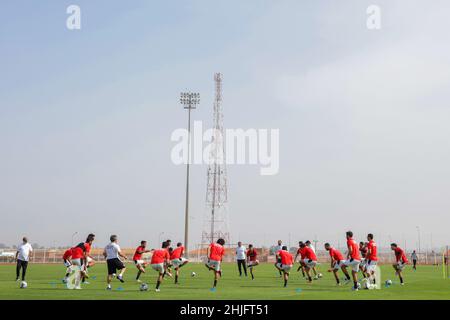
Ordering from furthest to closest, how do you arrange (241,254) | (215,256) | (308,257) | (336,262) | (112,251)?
(241,254) → (308,257) → (336,262) → (112,251) → (215,256)

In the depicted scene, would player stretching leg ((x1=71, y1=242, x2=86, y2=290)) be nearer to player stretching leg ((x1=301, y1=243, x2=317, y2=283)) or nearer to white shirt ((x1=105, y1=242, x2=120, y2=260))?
white shirt ((x1=105, y1=242, x2=120, y2=260))

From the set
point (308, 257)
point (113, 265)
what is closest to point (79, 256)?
point (113, 265)

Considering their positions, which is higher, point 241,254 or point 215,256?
point 215,256

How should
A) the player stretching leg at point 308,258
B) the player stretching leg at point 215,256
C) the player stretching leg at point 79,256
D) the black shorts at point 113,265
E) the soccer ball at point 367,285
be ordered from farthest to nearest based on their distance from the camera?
the player stretching leg at point 308,258 → the player stretching leg at point 79,256 → the soccer ball at point 367,285 → the player stretching leg at point 215,256 → the black shorts at point 113,265

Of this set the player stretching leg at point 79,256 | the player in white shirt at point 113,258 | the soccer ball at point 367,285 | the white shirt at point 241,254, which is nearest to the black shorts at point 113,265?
the player in white shirt at point 113,258

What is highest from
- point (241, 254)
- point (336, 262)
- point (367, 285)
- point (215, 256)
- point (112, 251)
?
point (112, 251)

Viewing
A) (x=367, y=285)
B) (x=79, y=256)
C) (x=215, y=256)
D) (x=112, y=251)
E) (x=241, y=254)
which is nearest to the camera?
(x=215, y=256)

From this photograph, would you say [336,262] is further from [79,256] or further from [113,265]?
[79,256]

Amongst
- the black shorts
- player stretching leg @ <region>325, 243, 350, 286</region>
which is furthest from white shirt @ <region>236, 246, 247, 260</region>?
the black shorts

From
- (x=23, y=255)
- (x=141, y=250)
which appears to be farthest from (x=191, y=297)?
(x=23, y=255)

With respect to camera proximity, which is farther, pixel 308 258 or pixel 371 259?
pixel 308 258

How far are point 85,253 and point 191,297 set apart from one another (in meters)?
7.23

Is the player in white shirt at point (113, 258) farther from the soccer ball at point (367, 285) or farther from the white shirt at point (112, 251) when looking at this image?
the soccer ball at point (367, 285)
